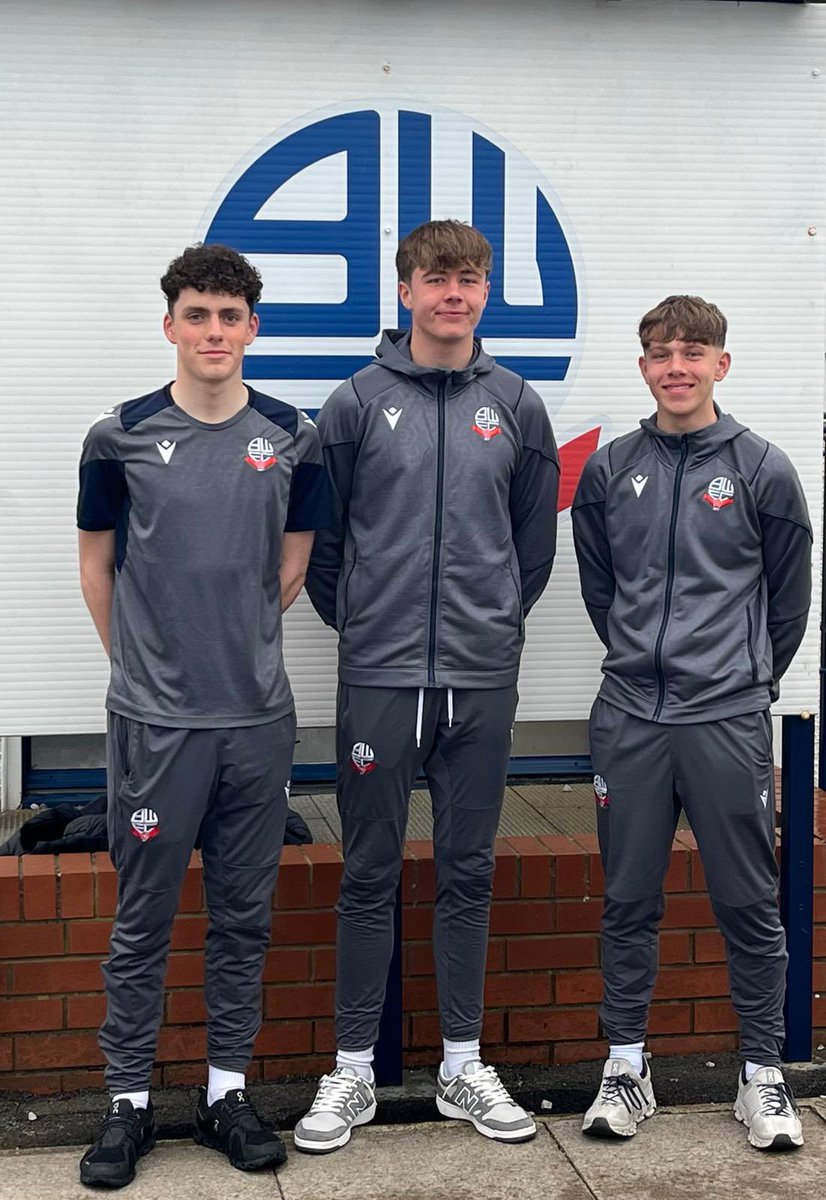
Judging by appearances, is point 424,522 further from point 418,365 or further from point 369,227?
point 369,227

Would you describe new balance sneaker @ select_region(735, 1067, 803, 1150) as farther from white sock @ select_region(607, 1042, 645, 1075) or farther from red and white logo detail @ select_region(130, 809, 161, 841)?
red and white logo detail @ select_region(130, 809, 161, 841)

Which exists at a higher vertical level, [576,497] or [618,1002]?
[576,497]

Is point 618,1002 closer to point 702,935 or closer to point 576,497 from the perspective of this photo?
point 702,935

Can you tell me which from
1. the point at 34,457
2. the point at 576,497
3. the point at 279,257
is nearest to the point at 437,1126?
the point at 576,497

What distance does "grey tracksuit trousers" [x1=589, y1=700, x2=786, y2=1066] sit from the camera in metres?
3.35

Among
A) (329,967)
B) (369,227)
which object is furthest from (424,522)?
(329,967)

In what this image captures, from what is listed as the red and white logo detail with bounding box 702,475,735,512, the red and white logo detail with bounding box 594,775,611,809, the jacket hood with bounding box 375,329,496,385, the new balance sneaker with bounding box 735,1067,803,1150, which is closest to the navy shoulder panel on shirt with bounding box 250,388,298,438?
the jacket hood with bounding box 375,329,496,385

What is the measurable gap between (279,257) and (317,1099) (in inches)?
80.8

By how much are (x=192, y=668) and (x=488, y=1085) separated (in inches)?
48.2

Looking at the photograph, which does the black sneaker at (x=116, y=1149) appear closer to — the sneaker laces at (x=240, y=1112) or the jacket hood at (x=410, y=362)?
the sneaker laces at (x=240, y=1112)

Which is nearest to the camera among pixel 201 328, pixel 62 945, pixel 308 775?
pixel 201 328

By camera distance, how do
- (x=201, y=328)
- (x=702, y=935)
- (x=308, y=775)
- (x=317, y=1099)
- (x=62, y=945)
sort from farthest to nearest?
1. (x=308, y=775)
2. (x=702, y=935)
3. (x=62, y=945)
4. (x=317, y=1099)
5. (x=201, y=328)

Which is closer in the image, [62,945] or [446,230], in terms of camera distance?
[446,230]

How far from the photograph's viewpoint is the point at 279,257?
12.1 feet
